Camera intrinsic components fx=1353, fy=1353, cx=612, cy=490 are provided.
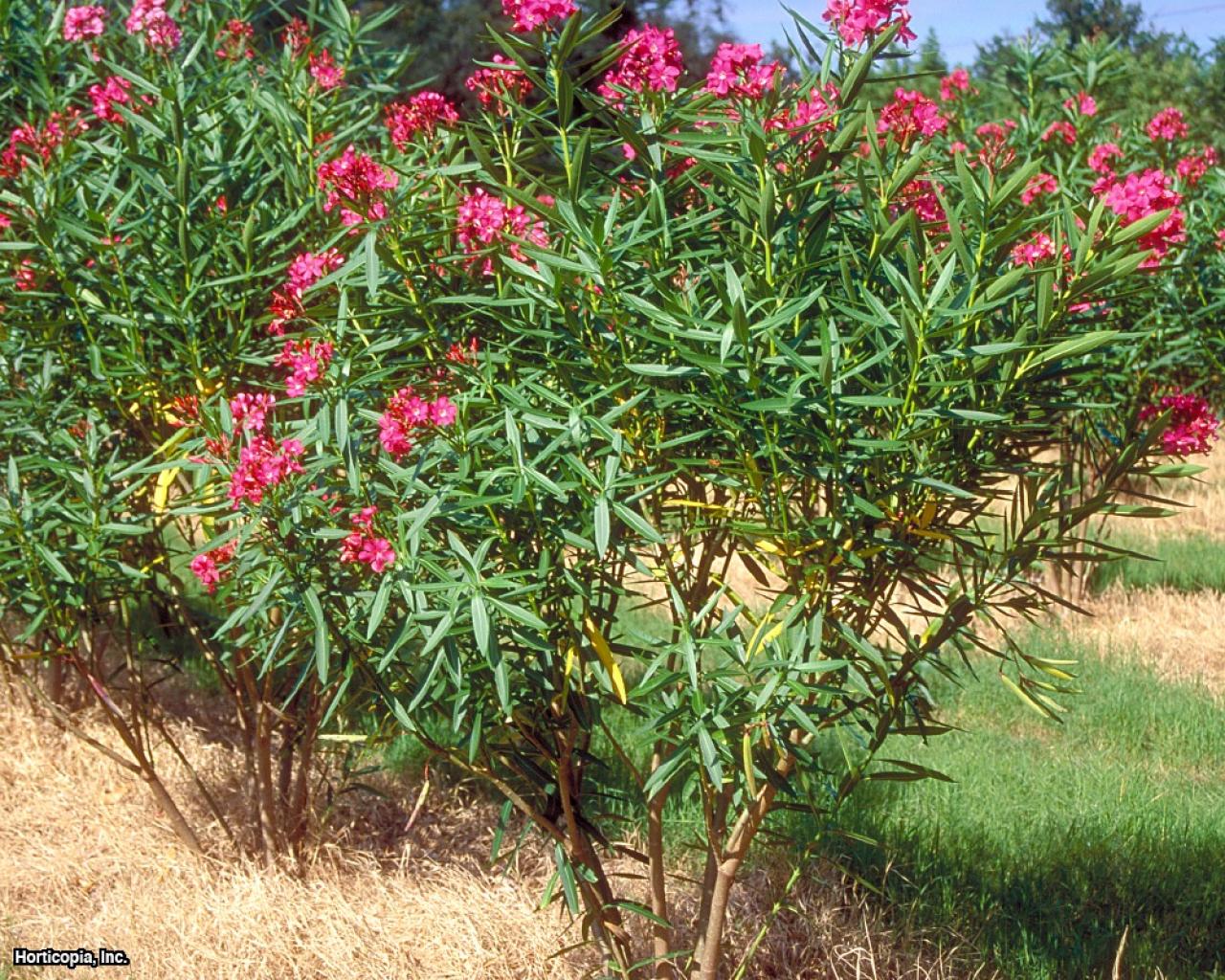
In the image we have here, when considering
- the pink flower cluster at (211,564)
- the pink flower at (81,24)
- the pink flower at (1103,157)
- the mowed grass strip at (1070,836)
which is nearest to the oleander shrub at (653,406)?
the pink flower cluster at (211,564)

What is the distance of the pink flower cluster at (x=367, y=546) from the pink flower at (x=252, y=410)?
292 mm

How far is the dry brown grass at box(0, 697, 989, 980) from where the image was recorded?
3.42 metres

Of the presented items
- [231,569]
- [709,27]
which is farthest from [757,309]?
[709,27]

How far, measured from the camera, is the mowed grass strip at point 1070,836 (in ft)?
11.9

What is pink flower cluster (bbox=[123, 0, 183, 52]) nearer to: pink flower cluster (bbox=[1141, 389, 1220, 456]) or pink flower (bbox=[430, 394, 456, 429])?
pink flower (bbox=[430, 394, 456, 429])

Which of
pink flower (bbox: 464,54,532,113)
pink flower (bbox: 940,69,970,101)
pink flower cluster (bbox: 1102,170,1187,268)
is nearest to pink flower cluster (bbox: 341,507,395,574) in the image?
pink flower (bbox: 464,54,532,113)

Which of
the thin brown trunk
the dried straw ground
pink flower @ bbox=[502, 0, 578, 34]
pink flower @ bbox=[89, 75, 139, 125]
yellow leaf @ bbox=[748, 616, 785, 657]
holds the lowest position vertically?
the dried straw ground

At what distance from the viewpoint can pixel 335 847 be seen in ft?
13.2

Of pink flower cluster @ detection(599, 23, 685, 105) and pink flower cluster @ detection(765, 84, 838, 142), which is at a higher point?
pink flower cluster @ detection(599, 23, 685, 105)

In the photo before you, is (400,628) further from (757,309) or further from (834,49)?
(834,49)

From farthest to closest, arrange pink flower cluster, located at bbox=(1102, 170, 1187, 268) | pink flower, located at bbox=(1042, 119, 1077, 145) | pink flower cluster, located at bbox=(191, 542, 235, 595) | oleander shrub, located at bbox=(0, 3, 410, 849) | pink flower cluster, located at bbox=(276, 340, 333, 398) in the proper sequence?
pink flower, located at bbox=(1042, 119, 1077, 145), oleander shrub, located at bbox=(0, 3, 410, 849), pink flower cluster, located at bbox=(191, 542, 235, 595), pink flower cluster, located at bbox=(276, 340, 333, 398), pink flower cluster, located at bbox=(1102, 170, 1187, 268)

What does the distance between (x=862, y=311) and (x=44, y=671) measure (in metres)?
4.40

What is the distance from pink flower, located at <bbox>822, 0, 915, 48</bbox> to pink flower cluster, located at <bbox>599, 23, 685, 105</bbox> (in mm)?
297

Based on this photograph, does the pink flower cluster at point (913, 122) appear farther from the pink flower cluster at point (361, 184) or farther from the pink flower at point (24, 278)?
the pink flower at point (24, 278)
